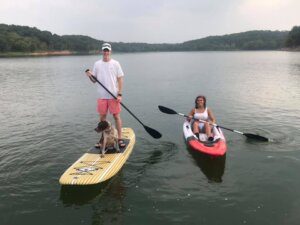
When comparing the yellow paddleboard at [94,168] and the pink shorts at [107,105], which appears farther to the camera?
the pink shorts at [107,105]

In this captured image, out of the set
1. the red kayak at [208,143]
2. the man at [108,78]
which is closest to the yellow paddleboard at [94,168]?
the man at [108,78]

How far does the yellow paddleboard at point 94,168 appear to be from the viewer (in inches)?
329

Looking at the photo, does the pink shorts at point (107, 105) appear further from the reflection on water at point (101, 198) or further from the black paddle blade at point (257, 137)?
the black paddle blade at point (257, 137)

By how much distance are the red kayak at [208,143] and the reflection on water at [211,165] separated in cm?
23

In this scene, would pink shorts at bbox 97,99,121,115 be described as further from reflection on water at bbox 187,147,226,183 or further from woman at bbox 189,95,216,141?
woman at bbox 189,95,216,141

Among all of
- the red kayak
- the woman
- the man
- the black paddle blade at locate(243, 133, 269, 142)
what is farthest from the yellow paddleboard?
the black paddle blade at locate(243, 133, 269, 142)

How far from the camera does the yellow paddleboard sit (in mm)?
8352

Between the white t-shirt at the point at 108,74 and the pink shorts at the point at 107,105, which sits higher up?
the white t-shirt at the point at 108,74

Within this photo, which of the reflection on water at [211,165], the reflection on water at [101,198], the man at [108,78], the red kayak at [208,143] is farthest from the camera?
the red kayak at [208,143]

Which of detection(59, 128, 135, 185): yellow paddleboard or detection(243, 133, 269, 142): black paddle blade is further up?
detection(59, 128, 135, 185): yellow paddleboard

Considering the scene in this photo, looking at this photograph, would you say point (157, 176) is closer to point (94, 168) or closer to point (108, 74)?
point (94, 168)

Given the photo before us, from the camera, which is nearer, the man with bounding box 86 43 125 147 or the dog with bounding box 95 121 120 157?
the dog with bounding box 95 121 120 157

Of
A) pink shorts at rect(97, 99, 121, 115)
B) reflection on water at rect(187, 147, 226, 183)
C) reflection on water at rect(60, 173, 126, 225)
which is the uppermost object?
pink shorts at rect(97, 99, 121, 115)

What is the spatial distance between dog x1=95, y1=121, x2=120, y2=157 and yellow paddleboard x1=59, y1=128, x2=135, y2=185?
0.19m
